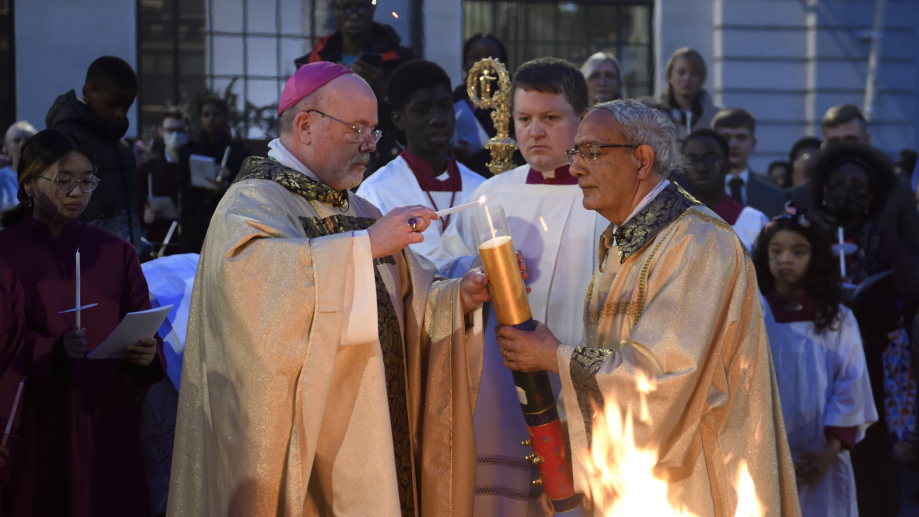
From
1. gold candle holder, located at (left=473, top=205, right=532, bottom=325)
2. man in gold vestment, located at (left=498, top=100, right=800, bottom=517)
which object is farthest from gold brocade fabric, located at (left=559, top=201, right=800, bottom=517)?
gold candle holder, located at (left=473, top=205, right=532, bottom=325)

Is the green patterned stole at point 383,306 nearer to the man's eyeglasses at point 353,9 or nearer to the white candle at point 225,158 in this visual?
the man's eyeglasses at point 353,9

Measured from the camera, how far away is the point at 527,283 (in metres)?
4.99

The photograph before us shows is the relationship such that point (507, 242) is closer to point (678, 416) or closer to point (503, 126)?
point (678, 416)

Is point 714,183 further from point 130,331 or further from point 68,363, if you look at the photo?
point 68,363

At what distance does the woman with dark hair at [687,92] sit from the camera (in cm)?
823

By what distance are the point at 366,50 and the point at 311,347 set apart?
3956 mm

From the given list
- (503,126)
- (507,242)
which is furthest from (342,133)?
(503,126)

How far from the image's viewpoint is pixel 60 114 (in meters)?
5.75

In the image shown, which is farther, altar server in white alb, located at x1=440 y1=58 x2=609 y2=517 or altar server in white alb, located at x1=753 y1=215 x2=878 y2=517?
altar server in white alb, located at x1=753 y1=215 x2=878 y2=517

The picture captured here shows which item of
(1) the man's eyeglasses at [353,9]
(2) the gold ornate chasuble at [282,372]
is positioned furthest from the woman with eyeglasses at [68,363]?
(1) the man's eyeglasses at [353,9]

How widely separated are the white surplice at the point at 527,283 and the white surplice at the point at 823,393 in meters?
1.35

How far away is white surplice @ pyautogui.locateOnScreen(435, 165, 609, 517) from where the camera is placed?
4758 mm

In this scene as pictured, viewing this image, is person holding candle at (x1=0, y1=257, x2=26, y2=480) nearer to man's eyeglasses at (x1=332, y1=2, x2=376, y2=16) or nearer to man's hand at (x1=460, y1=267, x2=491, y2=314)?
man's hand at (x1=460, y1=267, x2=491, y2=314)

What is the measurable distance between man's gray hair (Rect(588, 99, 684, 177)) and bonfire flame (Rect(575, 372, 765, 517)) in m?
0.81
